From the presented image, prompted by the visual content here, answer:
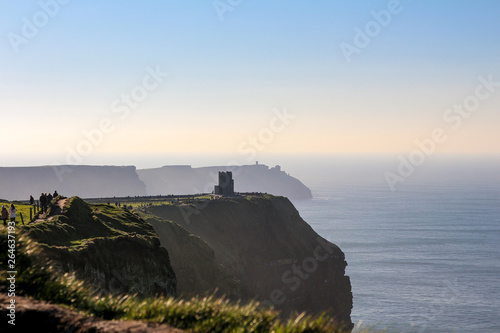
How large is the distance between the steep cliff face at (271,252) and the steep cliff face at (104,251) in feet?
159

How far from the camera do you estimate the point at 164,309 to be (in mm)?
11094

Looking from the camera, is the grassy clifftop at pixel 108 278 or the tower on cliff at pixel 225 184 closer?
the grassy clifftop at pixel 108 278

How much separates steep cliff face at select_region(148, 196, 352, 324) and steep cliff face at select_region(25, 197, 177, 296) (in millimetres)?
48375

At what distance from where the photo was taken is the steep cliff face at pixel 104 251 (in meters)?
26.7

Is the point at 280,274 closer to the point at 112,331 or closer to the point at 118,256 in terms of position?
the point at 118,256

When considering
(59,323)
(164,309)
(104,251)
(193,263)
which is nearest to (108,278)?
(104,251)

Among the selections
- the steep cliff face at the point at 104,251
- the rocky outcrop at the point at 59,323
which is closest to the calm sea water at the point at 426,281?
the steep cliff face at the point at 104,251

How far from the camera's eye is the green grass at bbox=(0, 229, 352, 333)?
1041cm

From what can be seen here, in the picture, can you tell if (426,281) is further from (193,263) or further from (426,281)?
(193,263)

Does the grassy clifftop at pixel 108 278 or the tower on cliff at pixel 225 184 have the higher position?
the tower on cliff at pixel 225 184

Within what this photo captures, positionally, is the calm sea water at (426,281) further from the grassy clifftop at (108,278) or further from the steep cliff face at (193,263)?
the grassy clifftop at (108,278)

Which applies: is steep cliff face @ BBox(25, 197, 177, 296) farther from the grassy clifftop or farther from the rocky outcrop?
the rocky outcrop

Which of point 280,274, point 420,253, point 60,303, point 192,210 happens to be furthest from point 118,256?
point 420,253

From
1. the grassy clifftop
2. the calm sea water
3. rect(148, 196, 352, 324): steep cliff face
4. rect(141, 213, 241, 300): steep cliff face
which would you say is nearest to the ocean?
the calm sea water
